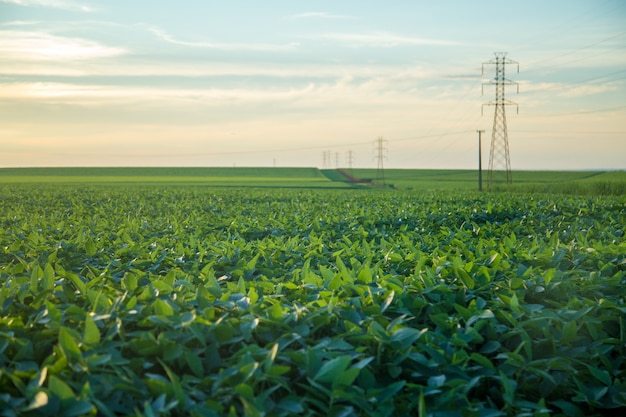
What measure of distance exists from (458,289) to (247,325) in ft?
5.56

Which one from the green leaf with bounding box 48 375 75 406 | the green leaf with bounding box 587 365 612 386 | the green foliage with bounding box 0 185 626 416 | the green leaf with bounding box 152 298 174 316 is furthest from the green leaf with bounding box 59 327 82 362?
the green leaf with bounding box 587 365 612 386

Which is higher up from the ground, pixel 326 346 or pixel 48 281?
pixel 48 281

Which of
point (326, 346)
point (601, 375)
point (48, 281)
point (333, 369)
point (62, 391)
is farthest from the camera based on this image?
point (48, 281)

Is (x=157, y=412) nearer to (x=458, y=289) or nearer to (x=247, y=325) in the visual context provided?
(x=247, y=325)

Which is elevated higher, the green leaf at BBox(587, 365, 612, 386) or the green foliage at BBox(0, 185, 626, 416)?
the green foliage at BBox(0, 185, 626, 416)

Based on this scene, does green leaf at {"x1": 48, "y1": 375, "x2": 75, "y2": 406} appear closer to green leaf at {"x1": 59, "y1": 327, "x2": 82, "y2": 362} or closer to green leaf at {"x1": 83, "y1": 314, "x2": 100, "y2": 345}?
green leaf at {"x1": 59, "y1": 327, "x2": 82, "y2": 362}

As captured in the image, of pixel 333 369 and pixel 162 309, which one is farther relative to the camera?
pixel 162 309

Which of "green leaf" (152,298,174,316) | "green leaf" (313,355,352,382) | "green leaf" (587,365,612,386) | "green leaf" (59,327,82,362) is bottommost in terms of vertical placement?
"green leaf" (587,365,612,386)

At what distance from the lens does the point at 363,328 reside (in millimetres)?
3264

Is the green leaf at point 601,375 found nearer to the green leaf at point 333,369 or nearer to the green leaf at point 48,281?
the green leaf at point 333,369

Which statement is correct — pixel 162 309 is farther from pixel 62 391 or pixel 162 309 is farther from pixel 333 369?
pixel 333 369

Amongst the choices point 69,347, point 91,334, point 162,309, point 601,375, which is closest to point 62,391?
point 69,347

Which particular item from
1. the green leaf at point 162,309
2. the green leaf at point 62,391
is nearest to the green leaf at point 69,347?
the green leaf at point 62,391

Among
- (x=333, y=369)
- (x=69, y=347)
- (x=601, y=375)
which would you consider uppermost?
(x=69, y=347)
